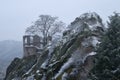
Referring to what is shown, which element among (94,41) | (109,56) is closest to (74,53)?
(94,41)

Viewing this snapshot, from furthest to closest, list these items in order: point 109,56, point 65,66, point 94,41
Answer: point 94,41 < point 65,66 < point 109,56

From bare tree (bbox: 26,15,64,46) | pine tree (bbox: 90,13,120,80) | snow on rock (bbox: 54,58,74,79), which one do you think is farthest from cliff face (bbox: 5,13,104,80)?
bare tree (bbox: 26,15,64,46)

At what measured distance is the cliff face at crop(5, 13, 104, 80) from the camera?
901 inches

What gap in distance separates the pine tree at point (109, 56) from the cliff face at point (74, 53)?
228cm

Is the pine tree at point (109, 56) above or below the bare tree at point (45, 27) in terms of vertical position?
below

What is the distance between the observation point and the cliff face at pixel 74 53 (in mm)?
22881

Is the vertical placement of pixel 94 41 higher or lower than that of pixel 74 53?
higher

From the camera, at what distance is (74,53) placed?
24234 millimetres

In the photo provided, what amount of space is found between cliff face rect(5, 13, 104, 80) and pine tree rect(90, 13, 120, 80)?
2.28 metres

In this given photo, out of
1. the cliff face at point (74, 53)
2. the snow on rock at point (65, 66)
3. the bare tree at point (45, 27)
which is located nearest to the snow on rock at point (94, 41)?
the cliff face at point (74, 53)

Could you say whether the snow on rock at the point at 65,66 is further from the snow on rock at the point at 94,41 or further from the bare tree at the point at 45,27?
the bare tree at the point at 45,27

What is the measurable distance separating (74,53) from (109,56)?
691 centimetres

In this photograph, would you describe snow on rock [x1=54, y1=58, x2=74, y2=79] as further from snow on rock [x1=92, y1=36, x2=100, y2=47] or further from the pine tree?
the pine tree

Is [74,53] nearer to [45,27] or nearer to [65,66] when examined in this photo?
[65,66]
